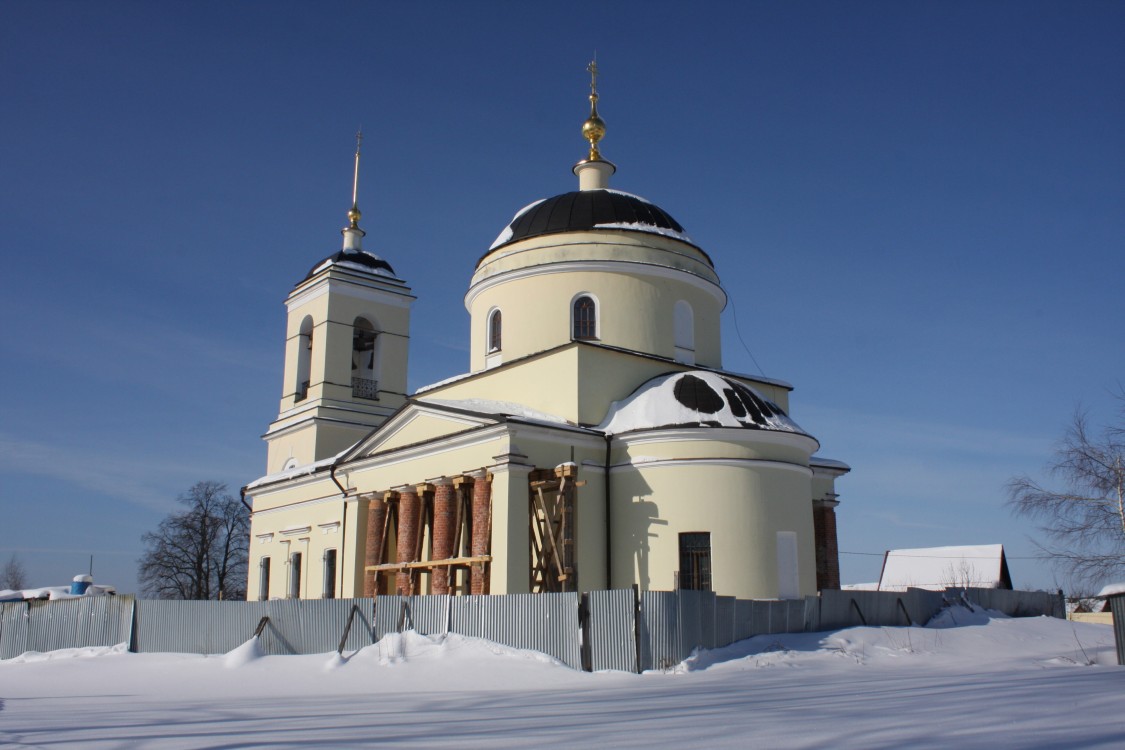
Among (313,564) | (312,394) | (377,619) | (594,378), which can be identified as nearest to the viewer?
(377,619)

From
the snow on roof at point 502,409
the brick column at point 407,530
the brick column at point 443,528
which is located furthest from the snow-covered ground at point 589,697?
the snow on roof at point 502,409

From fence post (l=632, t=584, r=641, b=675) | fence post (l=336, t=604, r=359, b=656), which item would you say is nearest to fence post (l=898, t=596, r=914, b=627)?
fence post (l=632, t=584, r=641, b=675)

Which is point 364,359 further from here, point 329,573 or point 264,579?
point 329,573

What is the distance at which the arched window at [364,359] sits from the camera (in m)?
30.4

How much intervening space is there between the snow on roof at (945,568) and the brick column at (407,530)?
31134mm

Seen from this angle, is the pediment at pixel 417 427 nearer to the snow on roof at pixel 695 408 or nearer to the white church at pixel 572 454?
the white church at pixel 572 454

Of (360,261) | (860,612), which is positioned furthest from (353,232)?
(860,612)

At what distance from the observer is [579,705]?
10.6 m

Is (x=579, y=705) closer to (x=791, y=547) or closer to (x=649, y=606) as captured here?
(x=649, y=606)

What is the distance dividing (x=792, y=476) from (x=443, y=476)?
728 cm

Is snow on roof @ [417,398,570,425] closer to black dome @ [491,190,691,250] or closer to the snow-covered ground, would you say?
black dome @ [491,190,691,250]

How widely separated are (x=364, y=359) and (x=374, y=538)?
9.90 m

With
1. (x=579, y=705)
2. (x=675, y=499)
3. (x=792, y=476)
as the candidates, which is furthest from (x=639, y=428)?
(x=579, y=705)

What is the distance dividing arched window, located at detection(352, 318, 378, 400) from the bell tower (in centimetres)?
3
